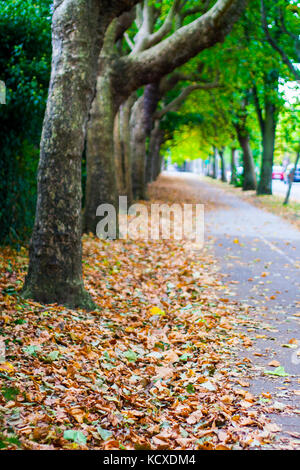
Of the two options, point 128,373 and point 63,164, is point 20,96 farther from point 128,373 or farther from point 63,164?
point 128,373

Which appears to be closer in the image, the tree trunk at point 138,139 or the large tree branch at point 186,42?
the large tree branch at point 186,42

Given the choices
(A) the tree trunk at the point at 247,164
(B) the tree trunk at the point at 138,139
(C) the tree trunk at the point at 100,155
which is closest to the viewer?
(C) the tree trunk at the point at 100,155

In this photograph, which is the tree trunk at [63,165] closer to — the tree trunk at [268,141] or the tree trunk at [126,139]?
the tree trunk at [126,139]

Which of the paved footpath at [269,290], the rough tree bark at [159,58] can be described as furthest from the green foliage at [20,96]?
the paved footpath at [269,290]

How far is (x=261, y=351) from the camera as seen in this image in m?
5.71

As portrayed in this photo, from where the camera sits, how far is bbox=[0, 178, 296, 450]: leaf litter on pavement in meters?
3.80

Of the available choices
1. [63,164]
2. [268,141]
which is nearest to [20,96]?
[63,164]

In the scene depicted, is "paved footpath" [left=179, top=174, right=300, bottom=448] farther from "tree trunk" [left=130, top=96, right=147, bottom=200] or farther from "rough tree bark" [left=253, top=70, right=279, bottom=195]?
"rough tree bark" [left=253, top=70, right=279, bottom=195]

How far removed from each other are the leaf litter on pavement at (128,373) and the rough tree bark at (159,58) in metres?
4.80

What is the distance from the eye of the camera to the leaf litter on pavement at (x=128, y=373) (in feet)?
12.5

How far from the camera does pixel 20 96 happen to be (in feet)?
31.6

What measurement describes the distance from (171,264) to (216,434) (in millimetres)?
6741

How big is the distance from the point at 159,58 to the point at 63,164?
5.78 meters

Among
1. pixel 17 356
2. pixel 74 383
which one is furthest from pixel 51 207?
pixel 74 383
